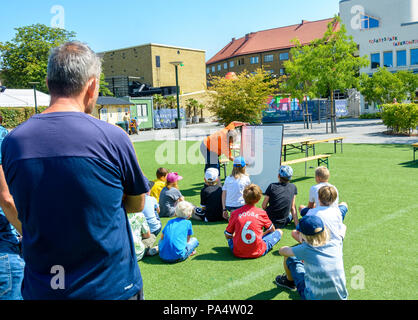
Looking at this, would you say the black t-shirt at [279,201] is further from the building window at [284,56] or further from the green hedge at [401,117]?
the building window at [284,56]

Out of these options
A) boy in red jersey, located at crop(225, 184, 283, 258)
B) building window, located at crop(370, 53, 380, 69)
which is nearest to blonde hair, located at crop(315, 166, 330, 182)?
boy in red jersey, located at crop(225, 184, 283, 258)

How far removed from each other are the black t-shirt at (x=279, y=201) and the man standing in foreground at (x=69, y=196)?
4.85m

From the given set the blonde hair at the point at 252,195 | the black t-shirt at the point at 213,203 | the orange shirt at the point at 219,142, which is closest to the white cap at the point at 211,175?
the black t-shirt at the point at 213,203

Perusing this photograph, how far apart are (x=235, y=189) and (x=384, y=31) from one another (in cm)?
4130

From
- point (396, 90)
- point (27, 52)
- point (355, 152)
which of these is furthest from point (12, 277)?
point (27, 52)

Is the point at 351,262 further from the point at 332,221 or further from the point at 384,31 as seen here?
the point at 384,31

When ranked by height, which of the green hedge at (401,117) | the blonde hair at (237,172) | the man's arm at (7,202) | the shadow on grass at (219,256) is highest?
the green hedge at (401,117)

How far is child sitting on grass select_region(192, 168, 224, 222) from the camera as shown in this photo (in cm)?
722

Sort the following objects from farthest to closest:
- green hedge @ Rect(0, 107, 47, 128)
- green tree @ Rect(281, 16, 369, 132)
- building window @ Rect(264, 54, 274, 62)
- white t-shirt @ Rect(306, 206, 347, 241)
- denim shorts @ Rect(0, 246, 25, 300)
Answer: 1. building window @ Rect(264, 54, 274, 62)
2. green hedge @ Rect(0, 107, 47, 128)
3. green tree @ Rect(281, 16, 369, 132)
4. white t-shirt @ Rect(306, 206, 347, 241)
5. denim shorts @ Rect(0, 246, 25, 300)

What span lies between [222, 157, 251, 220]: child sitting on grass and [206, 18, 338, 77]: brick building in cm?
5719

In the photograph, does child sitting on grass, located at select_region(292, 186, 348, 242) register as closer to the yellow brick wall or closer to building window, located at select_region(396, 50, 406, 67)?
building window, located at select_region(396, 50, 406, 67)

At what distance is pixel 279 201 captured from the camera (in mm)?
6348

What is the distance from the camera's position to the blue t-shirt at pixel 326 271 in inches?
135

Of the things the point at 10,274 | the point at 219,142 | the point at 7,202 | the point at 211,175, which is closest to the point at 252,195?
the point at 211,175
